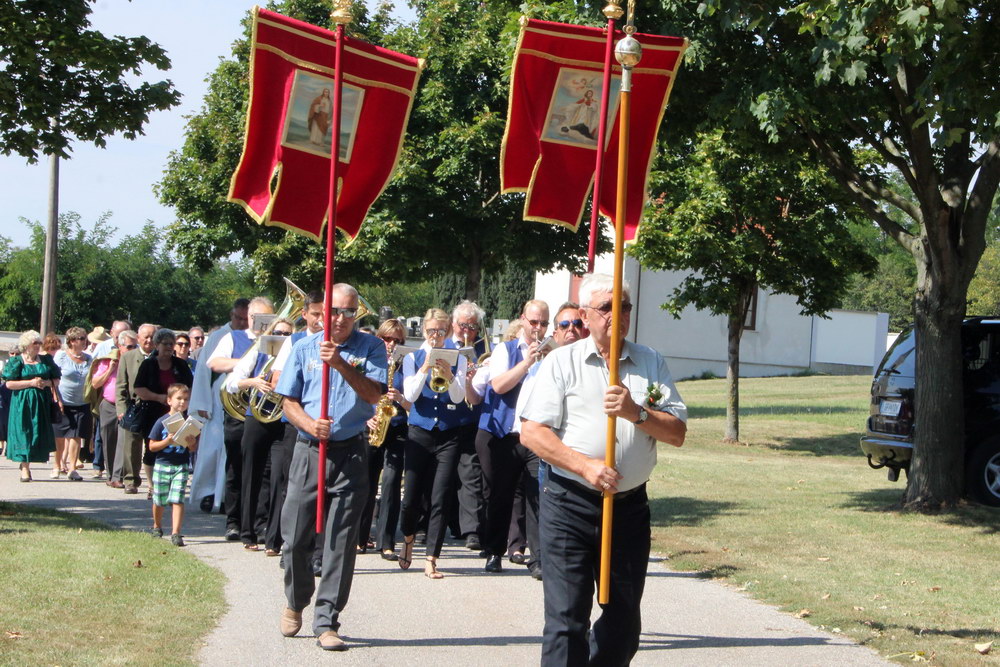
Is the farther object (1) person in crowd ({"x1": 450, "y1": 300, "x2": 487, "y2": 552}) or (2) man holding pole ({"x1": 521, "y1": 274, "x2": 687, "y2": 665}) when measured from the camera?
(1) person in crowd ({"x1": 450, "y1": 300, "x2": 487, "y2": 552})

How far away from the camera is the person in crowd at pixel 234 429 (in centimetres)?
1072

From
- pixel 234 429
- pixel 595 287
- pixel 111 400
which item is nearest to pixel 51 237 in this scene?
pixel 111 400

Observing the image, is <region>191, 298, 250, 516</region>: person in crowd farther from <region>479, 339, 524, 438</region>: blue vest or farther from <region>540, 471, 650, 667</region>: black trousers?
<region>540, 471, 650, 667</region>: black trousers

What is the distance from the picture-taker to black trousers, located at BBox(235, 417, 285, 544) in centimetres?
1023

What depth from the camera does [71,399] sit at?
54.6 ft

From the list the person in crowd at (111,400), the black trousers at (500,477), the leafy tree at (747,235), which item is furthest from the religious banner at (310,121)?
the leafy tree at (747,235)

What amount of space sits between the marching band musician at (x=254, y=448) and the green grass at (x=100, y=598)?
0.68 metres

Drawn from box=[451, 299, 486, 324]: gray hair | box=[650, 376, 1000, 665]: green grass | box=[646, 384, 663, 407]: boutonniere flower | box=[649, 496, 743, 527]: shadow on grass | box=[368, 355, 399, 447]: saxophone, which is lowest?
box=[649, 496, 743, 527]: shadow on grass

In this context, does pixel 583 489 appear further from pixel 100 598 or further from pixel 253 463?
pixel 253 463

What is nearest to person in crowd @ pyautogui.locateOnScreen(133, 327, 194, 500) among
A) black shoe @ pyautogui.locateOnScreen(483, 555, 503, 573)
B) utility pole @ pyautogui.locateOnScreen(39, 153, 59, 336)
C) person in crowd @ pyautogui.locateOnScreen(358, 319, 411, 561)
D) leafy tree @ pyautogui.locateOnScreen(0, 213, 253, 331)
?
person in crowd @ pyautogui.locateOnScreen(358, 319, 411, 561)

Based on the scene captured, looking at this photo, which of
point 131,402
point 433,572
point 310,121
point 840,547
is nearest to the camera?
point 310,121

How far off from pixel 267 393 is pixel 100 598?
2.38 meters

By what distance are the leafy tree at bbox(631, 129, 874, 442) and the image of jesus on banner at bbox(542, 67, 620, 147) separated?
1393 cm

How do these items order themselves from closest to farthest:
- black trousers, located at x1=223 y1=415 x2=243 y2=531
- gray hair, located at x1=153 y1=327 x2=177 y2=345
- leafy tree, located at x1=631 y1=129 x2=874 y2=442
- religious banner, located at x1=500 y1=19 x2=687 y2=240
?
religious banner, located at x1=500 y1=19 x2=687 y2=240, black trousers, located at x1=223 y1=415 x2=243 y2=531, gray hair, located at x1=153 y1=327 x2=177 y2=345, leafy tree, located at x1=631 y1=129 x2=874 y2=442
